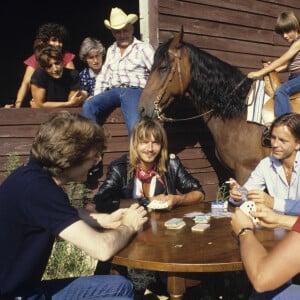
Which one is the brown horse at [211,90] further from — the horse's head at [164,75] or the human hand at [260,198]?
the human hand at [260,198]

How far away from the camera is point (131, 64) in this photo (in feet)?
16.8

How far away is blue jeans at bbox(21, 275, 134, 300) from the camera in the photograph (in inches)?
88.0

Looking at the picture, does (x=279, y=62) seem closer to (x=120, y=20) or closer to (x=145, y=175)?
(x=120, y=20)

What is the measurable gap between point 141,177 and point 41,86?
2194mm

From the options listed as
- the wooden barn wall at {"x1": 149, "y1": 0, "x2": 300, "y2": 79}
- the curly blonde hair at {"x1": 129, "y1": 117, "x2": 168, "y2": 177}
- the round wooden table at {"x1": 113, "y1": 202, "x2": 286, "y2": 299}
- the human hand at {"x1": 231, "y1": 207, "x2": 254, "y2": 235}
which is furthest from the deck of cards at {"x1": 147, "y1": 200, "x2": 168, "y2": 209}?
the wooden barn wall at {"x1": 149, "y1": 0, "x2": 300, "y2": 79}

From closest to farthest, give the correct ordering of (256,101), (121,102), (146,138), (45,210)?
1. (45,210)
2. (146,138)
3. (256,101)
4. (121,102)

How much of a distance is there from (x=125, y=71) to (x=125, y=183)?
6.56 feet

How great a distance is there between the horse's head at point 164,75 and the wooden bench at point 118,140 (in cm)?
54

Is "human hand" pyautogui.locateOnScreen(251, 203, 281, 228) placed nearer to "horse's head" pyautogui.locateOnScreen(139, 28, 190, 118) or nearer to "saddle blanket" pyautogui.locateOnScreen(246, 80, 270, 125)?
"saddle blanket" pyautogui.locateOnScreen(246, 80, 270, 125)

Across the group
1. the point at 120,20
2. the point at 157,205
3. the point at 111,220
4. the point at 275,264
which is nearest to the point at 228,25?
the point at 120,20

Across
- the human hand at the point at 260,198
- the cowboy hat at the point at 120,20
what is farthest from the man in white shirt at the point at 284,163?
the cowboy hat at the point at 120,20

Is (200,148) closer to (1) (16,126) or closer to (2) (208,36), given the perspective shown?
(2) (208,36)

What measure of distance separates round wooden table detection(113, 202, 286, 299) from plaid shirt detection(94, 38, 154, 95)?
283cm

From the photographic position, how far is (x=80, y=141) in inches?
79.7
